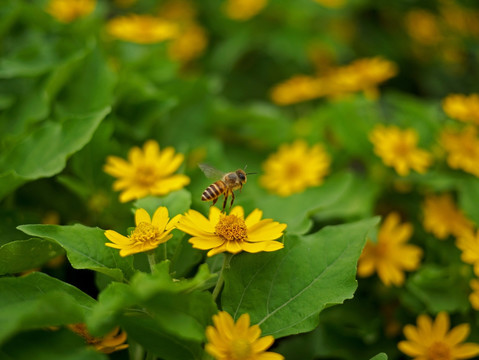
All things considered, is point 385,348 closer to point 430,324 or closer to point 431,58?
point 430,324

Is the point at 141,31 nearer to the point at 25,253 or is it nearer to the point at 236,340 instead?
the point at 25,253

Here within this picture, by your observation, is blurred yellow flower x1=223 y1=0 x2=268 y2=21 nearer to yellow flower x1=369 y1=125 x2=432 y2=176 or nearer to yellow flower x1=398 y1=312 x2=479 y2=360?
yellow flower x1=369 y1=125 x2=432 y2=176

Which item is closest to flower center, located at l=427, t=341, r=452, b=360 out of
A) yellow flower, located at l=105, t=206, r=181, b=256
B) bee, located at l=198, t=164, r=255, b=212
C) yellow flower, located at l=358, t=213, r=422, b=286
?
yellow flower, located at l=358, t=213, r=422, b=286

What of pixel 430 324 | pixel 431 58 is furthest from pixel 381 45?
pixel 430 324

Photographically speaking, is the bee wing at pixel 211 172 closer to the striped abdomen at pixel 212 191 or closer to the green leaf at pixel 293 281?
the striped abdomen at pixel 212 191

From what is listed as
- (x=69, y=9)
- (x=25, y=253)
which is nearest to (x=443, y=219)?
(x=25, y=253)
